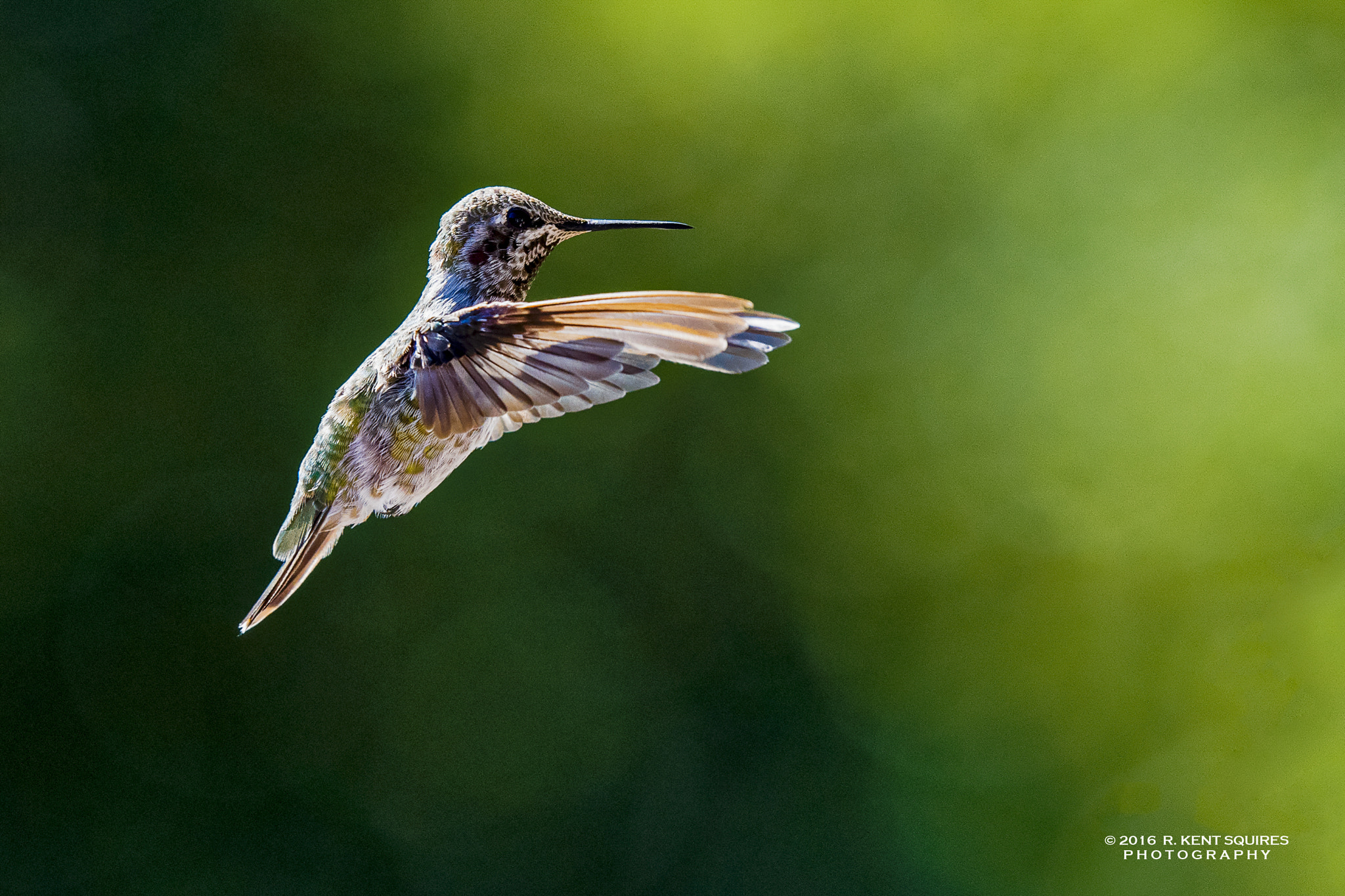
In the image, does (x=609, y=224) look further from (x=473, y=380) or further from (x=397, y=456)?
(x=397, y=456)

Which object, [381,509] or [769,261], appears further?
[769,261]

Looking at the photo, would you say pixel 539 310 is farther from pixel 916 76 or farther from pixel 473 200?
pixel 916 76

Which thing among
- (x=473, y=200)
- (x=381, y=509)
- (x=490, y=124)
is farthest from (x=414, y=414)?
(x=490, y=124)

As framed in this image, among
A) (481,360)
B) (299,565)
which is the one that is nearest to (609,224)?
(481,360)

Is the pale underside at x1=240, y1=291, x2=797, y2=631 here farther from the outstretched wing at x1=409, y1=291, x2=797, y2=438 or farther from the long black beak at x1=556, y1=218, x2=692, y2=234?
the long black beak at x1=556, y1=218, x2=692, y2=234

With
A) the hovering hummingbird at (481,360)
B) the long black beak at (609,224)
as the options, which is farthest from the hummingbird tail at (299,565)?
the long black beak at (609,224)

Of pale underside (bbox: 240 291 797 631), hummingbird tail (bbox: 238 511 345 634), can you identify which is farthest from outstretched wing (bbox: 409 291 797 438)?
hummingbird tail (bbox: 238 511 345 634)
